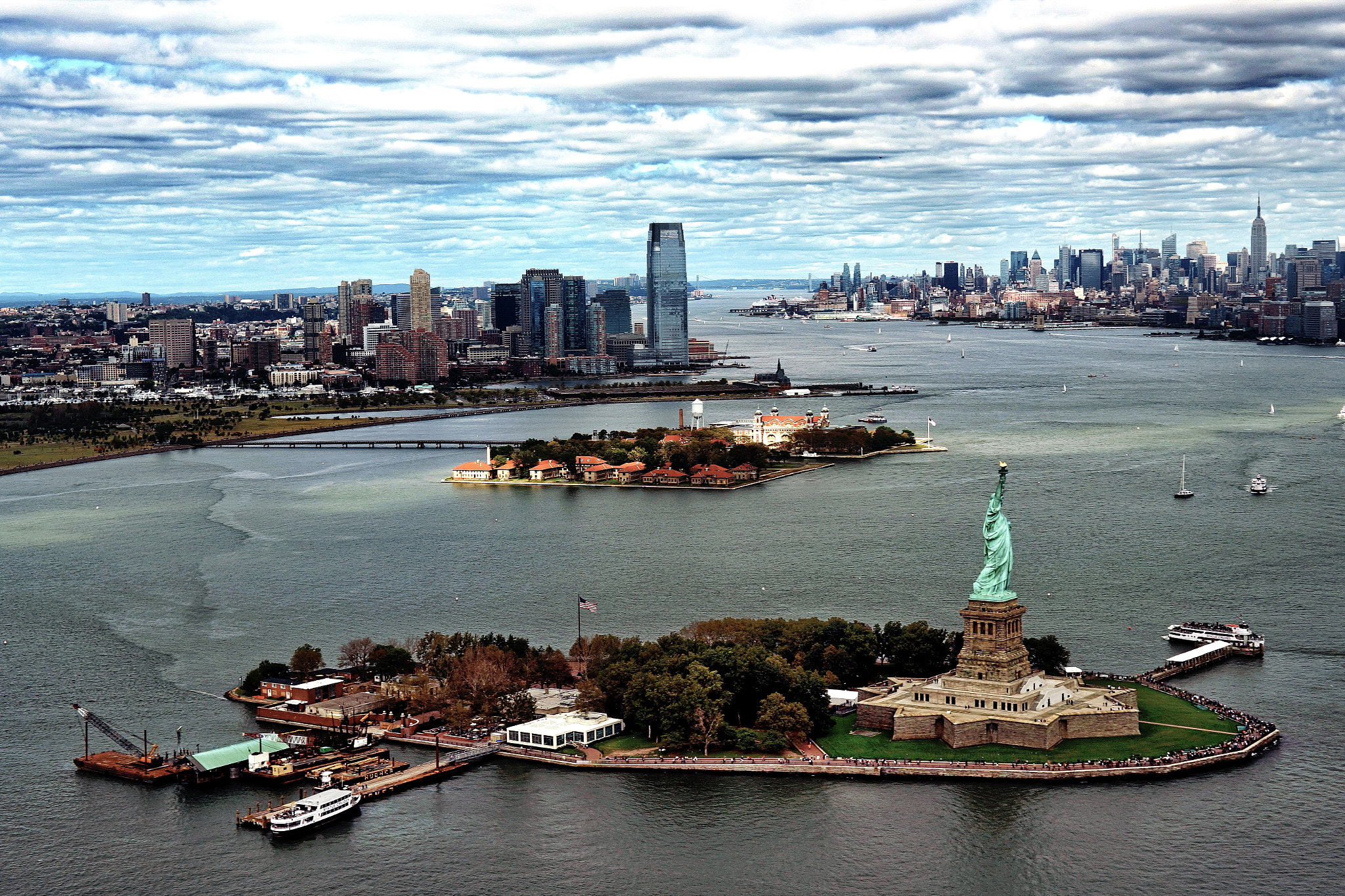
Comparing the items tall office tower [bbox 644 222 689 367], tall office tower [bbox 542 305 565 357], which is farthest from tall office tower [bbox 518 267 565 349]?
tall office tower [bbox 644 222 689 367]

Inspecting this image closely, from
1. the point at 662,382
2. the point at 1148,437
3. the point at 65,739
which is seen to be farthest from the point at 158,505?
the point at 662,382

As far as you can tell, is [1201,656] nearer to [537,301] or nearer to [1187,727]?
[1187,727]

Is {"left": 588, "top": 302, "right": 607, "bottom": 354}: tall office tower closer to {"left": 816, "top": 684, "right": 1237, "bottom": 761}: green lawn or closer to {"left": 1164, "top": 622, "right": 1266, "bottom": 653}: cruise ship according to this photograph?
{"left": 1164, "top": 622, "right": 1266, "bottom": 653}: cruise ship

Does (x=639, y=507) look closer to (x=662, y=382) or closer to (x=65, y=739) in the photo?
(x=65, y=739)

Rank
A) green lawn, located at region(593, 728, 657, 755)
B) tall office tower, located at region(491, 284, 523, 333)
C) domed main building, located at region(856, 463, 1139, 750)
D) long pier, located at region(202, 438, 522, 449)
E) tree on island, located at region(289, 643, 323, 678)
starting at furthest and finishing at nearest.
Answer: tall office tower, located at region(491, 284, 523, 333) < long pier, located at region(202, 438, 522, 449) < tree on island, located at region(289, 643, 323, 678) < green lawn, located at region(593, 728, 657, 755) < domed main building, located at region(856, 463, 1139, 750)

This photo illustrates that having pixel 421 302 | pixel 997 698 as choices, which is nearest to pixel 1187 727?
pixel 997 698

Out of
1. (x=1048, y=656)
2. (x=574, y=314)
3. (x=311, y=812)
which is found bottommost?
(x=311, y=812)
